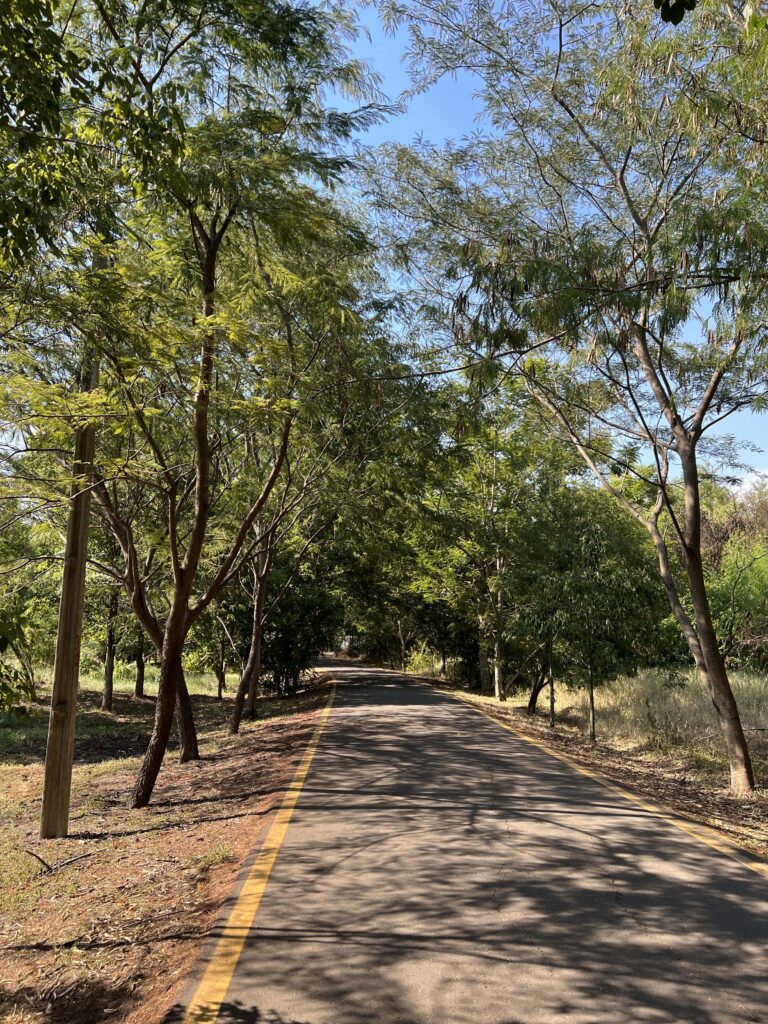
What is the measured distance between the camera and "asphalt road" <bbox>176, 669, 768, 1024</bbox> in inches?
150

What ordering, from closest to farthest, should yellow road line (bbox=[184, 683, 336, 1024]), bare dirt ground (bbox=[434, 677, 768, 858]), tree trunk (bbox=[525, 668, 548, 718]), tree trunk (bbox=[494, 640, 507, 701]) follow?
yellow road line (bbox=[184, 683, 336, 1024]) → bare dirt ground (bbox=[434, 677, 768, 858]) → tree trunk (bbox=[525, 668, 548, 718]) → tree trunk (bbox=[494, 640, 507, 701])

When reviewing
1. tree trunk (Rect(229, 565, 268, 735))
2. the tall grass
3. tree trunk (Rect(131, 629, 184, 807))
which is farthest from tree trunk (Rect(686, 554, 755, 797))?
tree trunk (Rect(229, 565, 268, 735))

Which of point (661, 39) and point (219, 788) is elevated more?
point (661, 39)

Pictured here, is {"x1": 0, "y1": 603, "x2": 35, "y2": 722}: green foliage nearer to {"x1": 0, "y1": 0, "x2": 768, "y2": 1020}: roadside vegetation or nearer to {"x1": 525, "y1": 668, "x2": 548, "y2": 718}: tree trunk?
{"x1": 0, "y1": 0, "x2": 768, "y2": 1020}: roadside vegetation

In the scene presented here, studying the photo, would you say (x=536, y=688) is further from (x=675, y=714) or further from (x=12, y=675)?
(x=12, y=675)

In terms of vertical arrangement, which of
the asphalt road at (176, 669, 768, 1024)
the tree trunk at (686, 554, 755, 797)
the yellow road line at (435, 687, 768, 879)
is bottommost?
the yellow road line at (435, 687, 768, 879)

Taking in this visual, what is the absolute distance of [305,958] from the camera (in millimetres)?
4309

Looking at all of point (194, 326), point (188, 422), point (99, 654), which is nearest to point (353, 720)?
point (188, 422)

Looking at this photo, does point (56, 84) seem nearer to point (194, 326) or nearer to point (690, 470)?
point (194, 326)

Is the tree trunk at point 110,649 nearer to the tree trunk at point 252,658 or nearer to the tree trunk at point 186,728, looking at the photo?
the tree trunk at point 252,658

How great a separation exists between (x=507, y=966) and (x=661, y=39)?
885 cm

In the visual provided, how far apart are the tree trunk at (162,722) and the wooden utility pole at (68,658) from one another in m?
1.29

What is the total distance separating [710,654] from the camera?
36.2ft

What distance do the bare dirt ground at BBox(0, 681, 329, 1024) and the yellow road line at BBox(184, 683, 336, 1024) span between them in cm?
15
